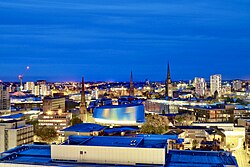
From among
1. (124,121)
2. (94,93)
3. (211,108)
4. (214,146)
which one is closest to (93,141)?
(214,146)

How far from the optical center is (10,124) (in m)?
27.6

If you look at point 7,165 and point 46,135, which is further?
point 46,135

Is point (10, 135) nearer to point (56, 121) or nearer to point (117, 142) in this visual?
point (56, 121)

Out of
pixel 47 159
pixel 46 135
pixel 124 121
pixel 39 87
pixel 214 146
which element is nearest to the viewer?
pixel 47 159

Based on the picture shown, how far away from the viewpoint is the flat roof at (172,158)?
13164 mm

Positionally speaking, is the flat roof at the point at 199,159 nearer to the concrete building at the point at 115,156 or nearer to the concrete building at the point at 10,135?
the concrete building at the point at 115,156

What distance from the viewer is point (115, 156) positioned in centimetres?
1323

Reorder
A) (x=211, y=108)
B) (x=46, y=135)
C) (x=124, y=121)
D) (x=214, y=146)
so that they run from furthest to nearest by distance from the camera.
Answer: (x=211, y=108), (x=124, y=121), (x=46, y=135), (x=214, y=146)

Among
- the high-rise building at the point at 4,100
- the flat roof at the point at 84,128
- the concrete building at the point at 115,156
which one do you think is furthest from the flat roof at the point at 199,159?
the high-rise building at the point at 4,100

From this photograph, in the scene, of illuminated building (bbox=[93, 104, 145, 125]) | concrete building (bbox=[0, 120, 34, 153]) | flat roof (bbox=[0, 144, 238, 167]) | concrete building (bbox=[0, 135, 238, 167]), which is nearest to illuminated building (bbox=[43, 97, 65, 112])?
illuminated building (bbox=[93, 104, 145, 125])

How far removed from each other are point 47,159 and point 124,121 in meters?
29.2

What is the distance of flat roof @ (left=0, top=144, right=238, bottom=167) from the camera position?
43.2 feet

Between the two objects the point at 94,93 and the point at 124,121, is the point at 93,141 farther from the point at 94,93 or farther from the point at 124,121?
the point at 94,93

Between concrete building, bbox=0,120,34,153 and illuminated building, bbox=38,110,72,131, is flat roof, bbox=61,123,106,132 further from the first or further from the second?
illuminated building, bbox=38,110,72,131
